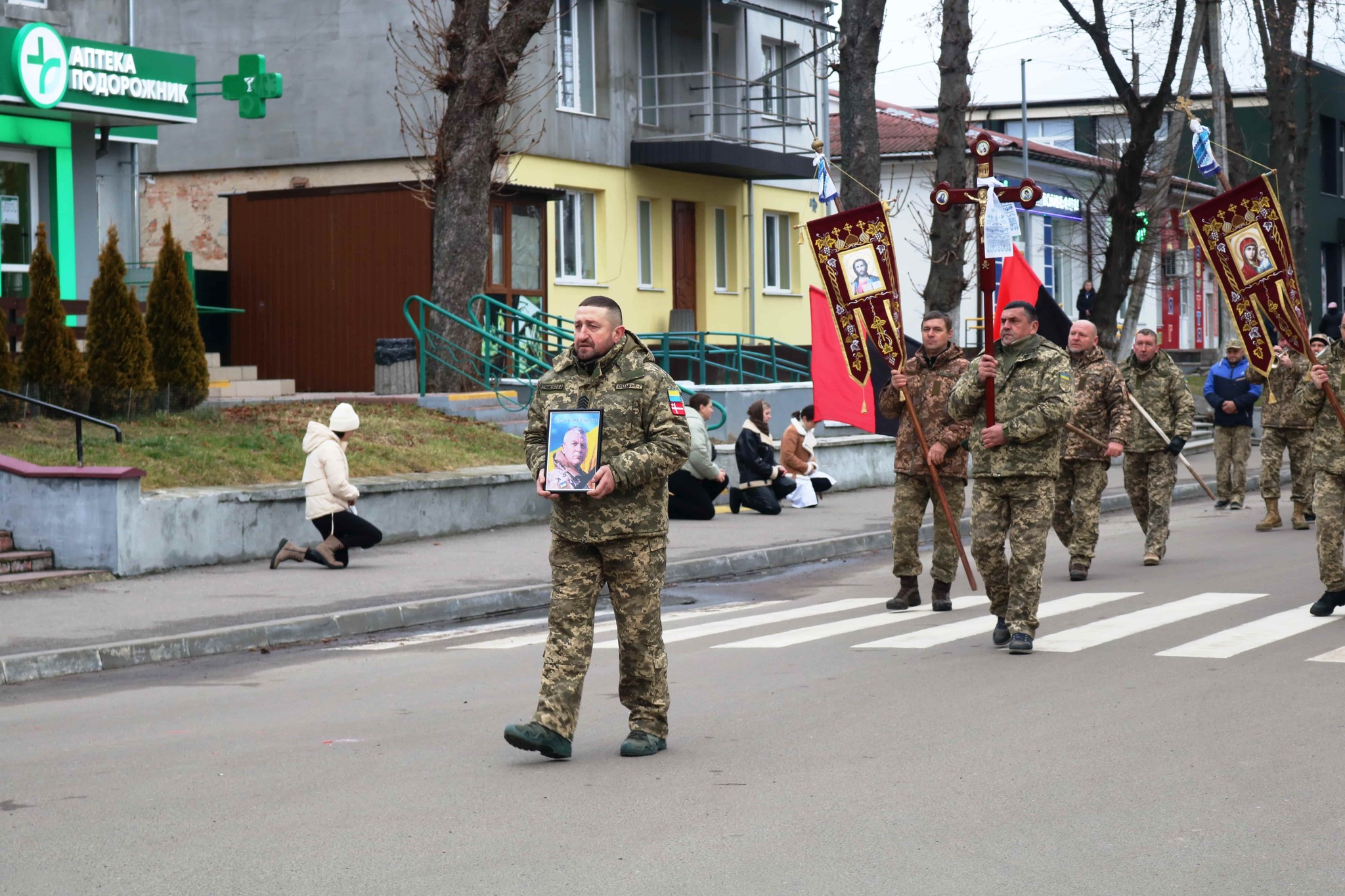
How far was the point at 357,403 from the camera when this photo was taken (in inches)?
756

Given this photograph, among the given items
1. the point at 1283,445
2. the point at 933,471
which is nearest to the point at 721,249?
the point at 1283,445

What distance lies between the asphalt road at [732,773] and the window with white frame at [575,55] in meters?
19.3

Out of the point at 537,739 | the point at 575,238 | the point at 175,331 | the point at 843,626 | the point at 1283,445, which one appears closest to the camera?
the point at 537,739

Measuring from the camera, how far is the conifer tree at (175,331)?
56.3ft

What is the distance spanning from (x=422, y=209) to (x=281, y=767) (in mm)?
18390

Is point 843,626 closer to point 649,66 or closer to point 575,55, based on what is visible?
point 575,55

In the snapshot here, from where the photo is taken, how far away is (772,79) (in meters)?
33.2

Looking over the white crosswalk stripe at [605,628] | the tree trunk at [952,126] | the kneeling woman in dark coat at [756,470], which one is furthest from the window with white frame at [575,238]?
the white crosswalk stripe at [605,628]

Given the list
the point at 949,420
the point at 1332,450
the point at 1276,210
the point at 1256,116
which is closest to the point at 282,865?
the point at 949,420

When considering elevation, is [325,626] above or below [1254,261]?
below

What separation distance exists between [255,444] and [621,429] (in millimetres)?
10336

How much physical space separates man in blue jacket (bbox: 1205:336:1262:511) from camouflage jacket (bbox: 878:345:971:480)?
8394mm

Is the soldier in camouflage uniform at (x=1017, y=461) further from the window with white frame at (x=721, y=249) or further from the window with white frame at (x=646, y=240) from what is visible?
the window with white frame at (x=721, y=249)

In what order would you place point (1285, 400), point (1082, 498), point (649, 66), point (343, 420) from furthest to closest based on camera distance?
1. point (649, 66)
2. point (1285, 400)
3. point (343, 420)
4. point (1082, 498)
